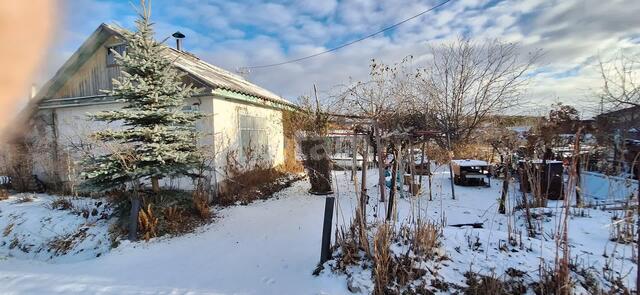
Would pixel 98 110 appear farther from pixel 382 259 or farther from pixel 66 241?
pixel 382 259

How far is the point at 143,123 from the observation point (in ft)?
17.9

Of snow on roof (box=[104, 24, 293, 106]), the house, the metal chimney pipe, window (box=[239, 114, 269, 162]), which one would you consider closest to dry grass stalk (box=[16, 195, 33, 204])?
the house

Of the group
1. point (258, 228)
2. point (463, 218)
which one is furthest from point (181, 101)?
point (463, 218)

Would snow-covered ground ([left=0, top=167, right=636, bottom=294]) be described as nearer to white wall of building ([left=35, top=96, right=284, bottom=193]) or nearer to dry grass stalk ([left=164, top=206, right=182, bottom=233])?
dry grass stalk ([left=164, top=206, right=182, bottom=233])

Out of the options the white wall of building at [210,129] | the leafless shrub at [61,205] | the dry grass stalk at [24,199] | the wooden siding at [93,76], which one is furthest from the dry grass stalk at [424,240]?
the dry grass stalk at [24,199]

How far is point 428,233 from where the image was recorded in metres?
3.03

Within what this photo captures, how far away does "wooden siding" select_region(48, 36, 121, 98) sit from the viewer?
802 centimetres

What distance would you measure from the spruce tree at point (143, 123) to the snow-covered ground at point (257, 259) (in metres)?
1.14

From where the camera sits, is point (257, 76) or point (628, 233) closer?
point (628, 233)

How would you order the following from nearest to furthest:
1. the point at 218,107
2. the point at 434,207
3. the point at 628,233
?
the point at 628,233, the point at 434,207, the point at 218,107

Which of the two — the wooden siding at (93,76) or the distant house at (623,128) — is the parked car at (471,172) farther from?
the wooden siding at (93,76)

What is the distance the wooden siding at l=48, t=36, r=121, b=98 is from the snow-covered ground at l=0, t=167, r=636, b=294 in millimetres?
4058

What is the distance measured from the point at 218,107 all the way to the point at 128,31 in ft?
7.68

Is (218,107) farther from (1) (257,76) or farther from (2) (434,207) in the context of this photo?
(1) (257,76)
